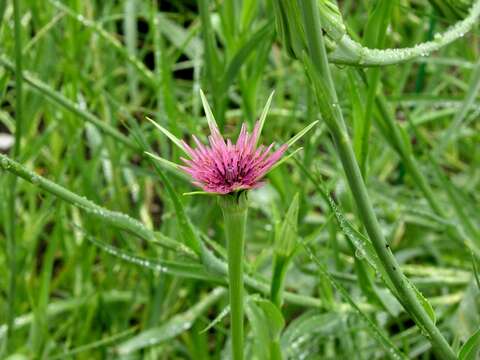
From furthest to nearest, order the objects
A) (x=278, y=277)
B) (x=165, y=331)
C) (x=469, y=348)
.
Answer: (x=165, y=331) → (x=278, y=277) → (x=469, y=348)

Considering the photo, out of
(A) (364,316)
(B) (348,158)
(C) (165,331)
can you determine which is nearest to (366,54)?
(B) (348,158)

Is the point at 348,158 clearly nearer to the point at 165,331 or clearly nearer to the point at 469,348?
the point at 469,348

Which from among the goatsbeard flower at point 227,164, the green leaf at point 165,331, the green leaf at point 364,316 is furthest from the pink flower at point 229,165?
the green leaf at point 165,331

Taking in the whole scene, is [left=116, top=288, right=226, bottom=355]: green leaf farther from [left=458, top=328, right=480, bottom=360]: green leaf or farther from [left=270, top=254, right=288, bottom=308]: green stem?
[left=458, top=328, right=480, bottom=360]: green leaf

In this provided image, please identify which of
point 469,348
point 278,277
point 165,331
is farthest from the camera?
point 165,331

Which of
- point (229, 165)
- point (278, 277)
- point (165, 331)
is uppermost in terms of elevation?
point (229, 165)

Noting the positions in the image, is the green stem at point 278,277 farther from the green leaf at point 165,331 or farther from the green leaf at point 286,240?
the green leaf at point 165,331
